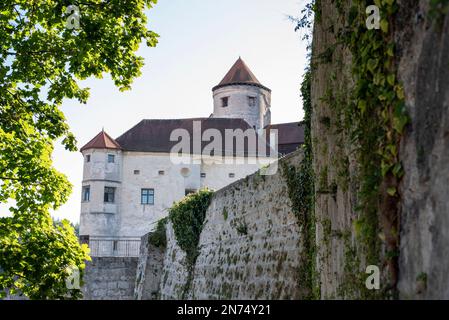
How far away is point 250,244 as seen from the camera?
1145cm

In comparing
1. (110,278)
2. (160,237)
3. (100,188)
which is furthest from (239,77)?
(160,237)

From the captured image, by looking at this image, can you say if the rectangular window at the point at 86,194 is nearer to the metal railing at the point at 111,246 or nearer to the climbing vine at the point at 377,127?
the metal railing at the point at 111,246

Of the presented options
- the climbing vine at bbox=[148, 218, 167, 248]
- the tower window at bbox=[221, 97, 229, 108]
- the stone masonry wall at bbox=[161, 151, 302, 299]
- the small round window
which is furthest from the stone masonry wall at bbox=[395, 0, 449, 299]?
the tower window at bbox=[221, 97, 229, 108]

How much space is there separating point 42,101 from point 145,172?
1316 inches

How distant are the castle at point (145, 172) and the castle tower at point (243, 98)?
6523 mm

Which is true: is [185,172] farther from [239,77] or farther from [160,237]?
[160,237]

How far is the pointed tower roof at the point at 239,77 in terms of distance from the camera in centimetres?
5419

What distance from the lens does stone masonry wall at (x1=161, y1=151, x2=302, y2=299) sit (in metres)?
9.60

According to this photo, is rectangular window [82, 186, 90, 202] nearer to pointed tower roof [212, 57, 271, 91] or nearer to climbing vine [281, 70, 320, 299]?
pointed tower roof [212, 57, 271, 91]

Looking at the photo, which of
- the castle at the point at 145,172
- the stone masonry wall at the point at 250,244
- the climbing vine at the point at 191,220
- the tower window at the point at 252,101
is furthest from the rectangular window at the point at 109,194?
the stone masonry wall at the point at 250,244

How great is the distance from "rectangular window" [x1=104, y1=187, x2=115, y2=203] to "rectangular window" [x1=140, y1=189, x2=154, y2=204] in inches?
83.7

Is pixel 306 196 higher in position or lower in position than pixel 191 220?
lower

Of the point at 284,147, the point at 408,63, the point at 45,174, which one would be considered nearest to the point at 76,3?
the point at 45,174

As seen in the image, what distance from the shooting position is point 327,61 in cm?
566
